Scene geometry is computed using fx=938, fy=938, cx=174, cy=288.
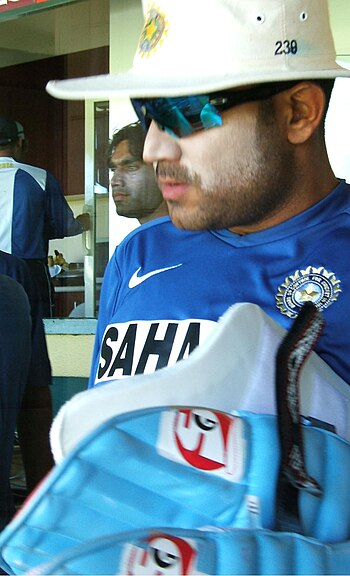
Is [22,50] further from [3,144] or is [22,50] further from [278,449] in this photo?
[278,449]

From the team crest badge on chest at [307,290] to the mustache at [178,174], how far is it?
7.3 inches

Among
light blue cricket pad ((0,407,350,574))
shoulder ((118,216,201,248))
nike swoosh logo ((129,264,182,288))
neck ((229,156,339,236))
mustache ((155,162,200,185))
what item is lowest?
light blue cricket pad ((0,407,350,574))

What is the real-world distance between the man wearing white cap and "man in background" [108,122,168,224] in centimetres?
109

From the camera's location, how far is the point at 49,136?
3.40m

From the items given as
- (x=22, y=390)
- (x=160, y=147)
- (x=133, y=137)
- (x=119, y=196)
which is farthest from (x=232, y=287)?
(x=119, y=196)

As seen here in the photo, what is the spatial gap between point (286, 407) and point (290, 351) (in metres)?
0.06

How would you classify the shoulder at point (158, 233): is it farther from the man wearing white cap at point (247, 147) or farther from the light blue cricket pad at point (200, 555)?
the light blue cricket pad at point (200, 555)

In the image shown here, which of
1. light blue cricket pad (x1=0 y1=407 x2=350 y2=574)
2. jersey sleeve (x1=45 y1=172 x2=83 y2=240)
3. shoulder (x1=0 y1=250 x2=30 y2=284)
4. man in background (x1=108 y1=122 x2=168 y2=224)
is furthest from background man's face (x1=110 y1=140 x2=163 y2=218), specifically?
light blue cricket pad (x1=0 y1=407 x2=350 y2=574)

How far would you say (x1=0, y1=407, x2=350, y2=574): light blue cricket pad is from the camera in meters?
0.83

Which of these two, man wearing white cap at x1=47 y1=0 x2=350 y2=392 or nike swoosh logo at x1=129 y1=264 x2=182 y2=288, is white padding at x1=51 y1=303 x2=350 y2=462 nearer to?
man wearing white cap at x1=47 y1=0 x2=350 y2=392

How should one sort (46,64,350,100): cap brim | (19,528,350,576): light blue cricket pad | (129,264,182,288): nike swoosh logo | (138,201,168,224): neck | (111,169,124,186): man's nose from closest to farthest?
(19,528,350,576): light blue cricket pad
(46,64,350,100): cap brim
(129,264,182,288): nike swoosh logo
(138,201,168,224): neck
(111,169,124,186): man's nose

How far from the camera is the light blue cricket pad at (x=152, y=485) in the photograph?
0.83m

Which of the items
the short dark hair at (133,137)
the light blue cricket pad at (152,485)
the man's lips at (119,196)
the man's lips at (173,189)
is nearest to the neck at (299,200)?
the man's lips at (173,189)

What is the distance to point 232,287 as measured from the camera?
130 centimetres
